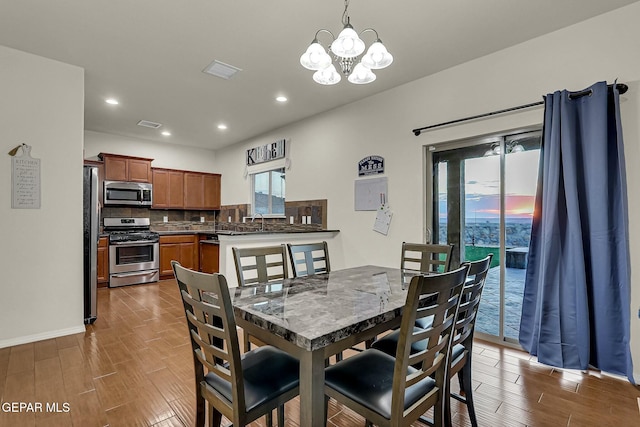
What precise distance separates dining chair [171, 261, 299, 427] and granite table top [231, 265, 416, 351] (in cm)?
17

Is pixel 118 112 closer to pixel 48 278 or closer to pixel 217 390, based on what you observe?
pixel 48 278

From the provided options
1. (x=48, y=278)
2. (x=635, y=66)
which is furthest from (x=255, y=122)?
(x=635, y=66)

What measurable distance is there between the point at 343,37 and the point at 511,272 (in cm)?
257

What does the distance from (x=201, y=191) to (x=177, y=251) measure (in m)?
1.42

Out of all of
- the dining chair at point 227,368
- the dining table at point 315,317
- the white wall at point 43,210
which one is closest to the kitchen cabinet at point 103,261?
the white wall at point 43,210

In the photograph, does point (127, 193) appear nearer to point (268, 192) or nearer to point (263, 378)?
point (268, 192)

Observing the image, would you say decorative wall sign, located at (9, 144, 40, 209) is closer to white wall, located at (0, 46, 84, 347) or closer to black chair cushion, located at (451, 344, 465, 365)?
white wall, located at (0, 46, 84, 347)

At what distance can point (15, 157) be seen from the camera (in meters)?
2.94

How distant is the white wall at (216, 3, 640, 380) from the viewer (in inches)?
91.2

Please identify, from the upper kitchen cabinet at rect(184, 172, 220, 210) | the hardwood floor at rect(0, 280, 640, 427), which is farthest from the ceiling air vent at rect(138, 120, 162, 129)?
the hardwood floor at rect(0, 280, 640, 427)

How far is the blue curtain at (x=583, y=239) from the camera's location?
2250mm

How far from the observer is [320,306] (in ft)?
4.88

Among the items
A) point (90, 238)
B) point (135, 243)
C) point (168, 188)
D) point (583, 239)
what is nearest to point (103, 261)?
point (135, 243)

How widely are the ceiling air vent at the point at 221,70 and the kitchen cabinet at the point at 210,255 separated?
8.66 ft
